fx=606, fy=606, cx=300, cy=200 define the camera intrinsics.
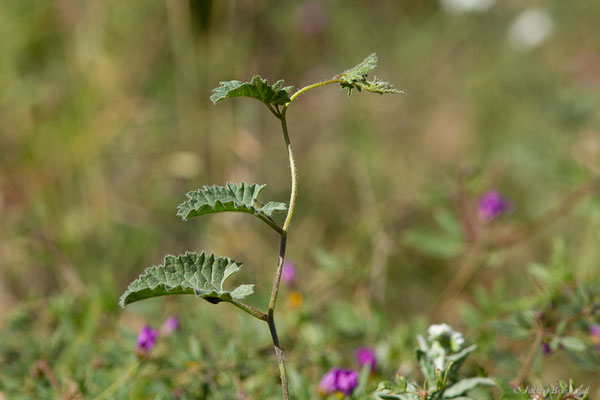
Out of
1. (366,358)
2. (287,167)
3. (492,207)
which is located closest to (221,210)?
(366,358)

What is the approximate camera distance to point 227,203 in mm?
A: 701

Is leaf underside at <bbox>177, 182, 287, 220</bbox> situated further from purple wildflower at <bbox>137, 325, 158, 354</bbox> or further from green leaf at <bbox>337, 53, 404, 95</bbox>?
purple wildflower at <bbox>137, 325, 158, 354</bbox>

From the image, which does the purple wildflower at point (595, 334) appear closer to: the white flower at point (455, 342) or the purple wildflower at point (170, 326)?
the white flower at point (455, 342)

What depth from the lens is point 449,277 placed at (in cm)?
220

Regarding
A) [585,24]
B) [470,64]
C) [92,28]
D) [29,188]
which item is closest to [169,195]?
[29,188]

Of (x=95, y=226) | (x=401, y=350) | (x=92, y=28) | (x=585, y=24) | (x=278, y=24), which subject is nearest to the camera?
(x=401, y=350)

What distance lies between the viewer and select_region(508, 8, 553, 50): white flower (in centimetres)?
335

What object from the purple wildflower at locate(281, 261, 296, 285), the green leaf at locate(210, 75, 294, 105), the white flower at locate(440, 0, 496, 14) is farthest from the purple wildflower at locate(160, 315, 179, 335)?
the white flower at locate(440, 0, 496, 14)

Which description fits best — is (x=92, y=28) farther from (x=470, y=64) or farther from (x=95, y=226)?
(x=470, y=64)

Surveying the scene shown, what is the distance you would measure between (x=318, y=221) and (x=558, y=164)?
0.98m

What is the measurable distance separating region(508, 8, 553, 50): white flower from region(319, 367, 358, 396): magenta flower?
9.47ft

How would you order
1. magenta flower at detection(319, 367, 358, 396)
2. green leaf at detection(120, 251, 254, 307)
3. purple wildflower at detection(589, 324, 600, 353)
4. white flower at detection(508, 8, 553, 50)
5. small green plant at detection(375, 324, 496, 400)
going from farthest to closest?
white flower at detection(508, 8, 553, 50), purple wildflower at detection(589, 324, 600, 353), magenta flower at detection(319, 367, 358, 396), small green plant at detection(375, 324, 496, 400), green leaf at detection(120, 251, 254, 307)

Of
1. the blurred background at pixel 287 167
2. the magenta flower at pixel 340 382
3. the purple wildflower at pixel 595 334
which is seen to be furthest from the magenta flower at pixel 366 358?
the purple wildflower at pixel 595 334

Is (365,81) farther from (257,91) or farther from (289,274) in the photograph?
(289,274)
